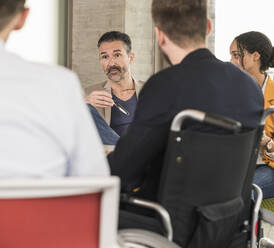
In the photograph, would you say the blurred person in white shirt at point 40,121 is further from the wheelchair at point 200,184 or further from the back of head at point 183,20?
the back of head at point 183,20

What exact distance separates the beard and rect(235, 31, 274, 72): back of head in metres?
0.73

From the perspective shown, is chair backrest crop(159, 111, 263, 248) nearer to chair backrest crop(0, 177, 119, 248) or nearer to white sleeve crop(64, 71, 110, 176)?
white sleeve crop(64, 71, 110, 176)

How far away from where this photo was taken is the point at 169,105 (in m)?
1.53

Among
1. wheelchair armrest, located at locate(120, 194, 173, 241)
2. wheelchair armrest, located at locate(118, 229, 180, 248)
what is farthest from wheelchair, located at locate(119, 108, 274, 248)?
wheelchair armrest, located at locate(118, 229, 180, 248)

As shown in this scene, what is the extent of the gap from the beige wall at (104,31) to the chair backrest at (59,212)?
4103 mm

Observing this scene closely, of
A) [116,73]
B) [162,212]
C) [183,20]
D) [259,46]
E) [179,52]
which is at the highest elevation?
[183,20]

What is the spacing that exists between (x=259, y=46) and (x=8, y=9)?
2118 millimetres

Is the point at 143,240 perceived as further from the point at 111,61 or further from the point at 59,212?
the point at 111,61

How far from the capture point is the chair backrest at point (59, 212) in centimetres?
94

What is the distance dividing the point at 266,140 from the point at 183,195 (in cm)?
119

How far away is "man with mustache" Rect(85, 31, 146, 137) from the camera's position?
9.38 feet

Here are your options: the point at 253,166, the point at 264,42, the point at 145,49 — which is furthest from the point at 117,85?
the point at 145,49

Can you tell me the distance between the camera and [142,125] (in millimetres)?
1538

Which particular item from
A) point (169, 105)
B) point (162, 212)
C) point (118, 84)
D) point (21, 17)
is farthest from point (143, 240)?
point (118, 84)
